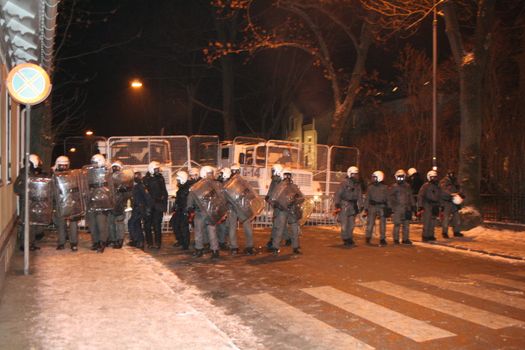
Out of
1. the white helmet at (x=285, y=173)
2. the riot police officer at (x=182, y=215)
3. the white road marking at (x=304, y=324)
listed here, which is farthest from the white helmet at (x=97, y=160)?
the white road marking at (x=304, y=324)

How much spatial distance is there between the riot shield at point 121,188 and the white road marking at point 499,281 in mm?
7544

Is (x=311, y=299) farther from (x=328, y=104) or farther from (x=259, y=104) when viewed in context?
(x=328, y=104)

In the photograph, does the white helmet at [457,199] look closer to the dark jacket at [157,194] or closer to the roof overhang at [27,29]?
the dark jacket at [157,194]

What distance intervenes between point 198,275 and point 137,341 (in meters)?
4.02

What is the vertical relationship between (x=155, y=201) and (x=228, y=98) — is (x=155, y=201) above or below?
below

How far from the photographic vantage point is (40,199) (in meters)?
11.7

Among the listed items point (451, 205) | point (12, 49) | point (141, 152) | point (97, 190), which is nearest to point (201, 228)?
point (97, 190)

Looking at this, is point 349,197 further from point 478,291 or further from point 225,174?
point 478,291

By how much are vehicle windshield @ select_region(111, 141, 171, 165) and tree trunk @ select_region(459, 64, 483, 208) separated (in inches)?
372

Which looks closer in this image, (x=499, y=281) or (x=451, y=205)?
(x=499, y=281)

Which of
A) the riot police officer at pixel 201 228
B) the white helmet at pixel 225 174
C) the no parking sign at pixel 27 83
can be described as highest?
the no parking sign at pixel 27 83

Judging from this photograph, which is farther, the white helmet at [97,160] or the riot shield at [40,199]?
the white helmet at [97,160]

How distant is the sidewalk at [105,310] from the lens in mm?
6090

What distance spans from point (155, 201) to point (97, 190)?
155 cm
